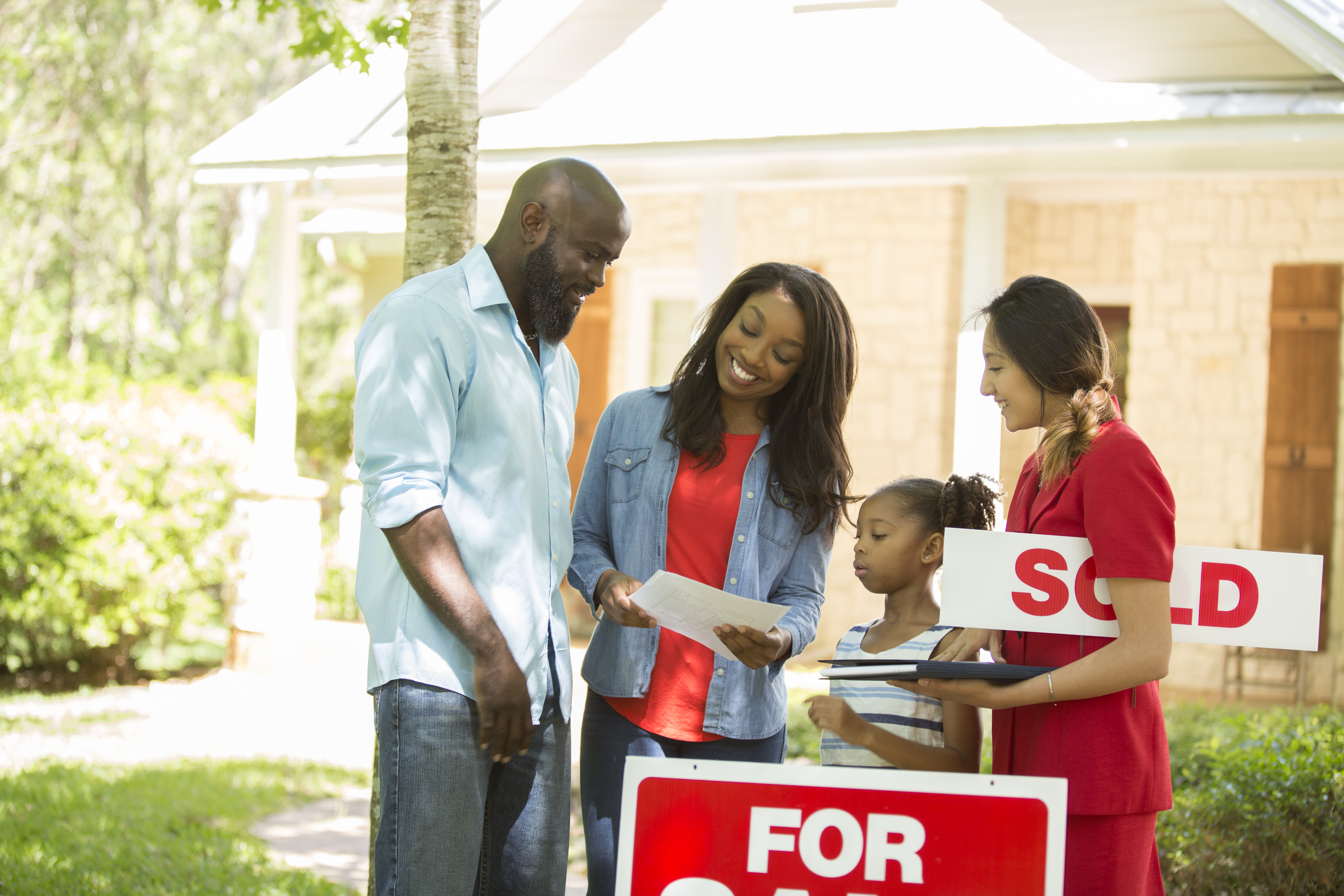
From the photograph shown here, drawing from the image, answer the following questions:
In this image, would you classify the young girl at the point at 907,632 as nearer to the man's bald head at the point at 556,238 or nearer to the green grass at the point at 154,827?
the man's bald head at the point at 556,238

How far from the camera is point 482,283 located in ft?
7.82

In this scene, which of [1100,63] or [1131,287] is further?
[1131,287]

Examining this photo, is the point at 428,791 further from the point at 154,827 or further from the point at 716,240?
the point at 716,240

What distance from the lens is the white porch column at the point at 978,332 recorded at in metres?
5.83

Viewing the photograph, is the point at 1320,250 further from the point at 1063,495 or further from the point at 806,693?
the point at 1063,495

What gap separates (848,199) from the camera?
30.9 feet

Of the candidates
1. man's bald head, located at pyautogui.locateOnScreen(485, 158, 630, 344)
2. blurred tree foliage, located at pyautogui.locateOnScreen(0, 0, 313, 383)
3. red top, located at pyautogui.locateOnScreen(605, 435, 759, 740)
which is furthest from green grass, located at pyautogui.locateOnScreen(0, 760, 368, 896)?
blurred tree foliage, located at pyautogui.locateOnScreen(0, 0, 313, 383)

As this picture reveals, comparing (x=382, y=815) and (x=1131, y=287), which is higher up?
(x=1131, y=287)

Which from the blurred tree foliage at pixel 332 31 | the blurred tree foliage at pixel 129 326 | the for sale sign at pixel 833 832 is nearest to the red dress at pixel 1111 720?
the for sale sign at pixel 833 832

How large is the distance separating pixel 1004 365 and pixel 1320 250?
270 inches

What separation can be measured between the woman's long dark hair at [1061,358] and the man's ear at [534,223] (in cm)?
94

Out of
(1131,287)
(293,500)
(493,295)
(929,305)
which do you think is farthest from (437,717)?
A: (1131,287)

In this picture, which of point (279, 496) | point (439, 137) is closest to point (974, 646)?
point (439, 137)

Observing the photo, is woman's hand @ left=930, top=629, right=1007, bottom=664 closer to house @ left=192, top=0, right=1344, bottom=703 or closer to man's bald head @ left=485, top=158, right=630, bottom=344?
A: man's bald head @ left=485, top=158, right=630, bottom=344
